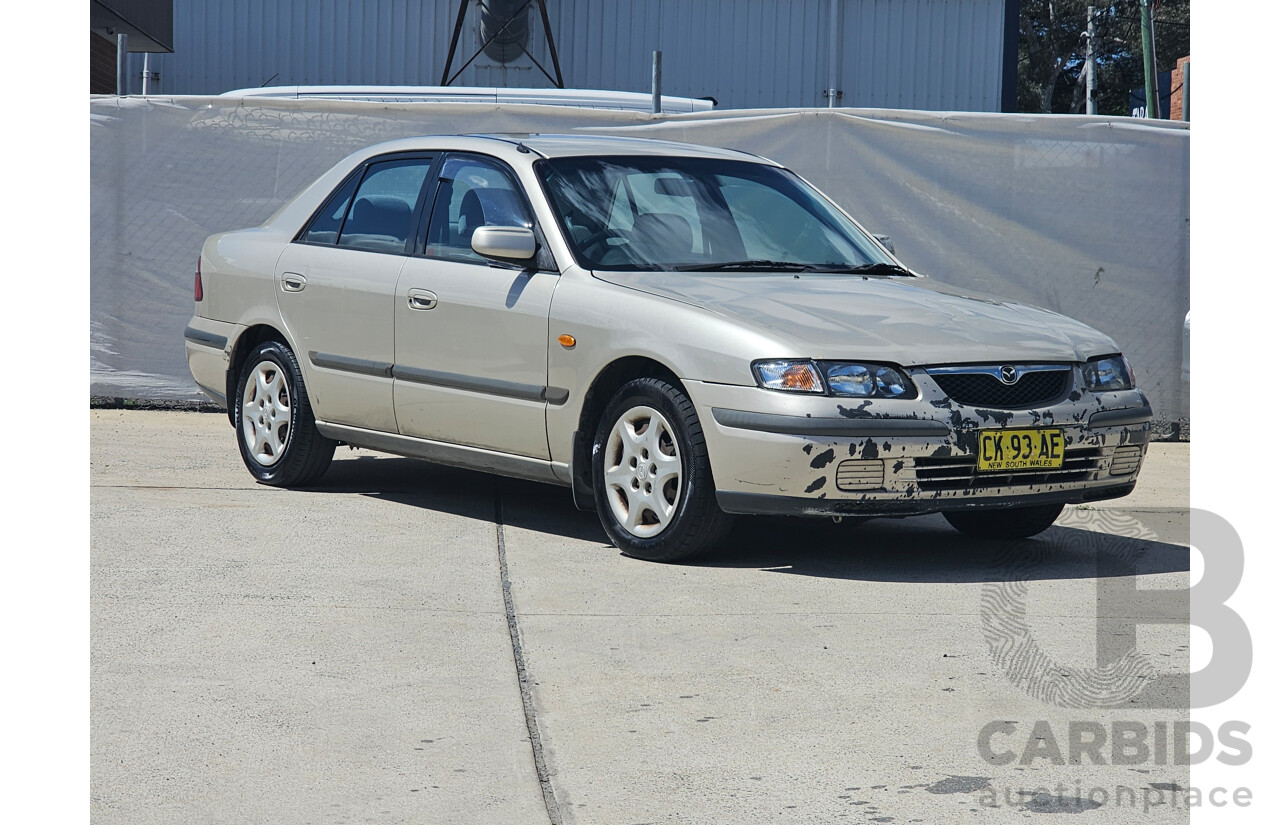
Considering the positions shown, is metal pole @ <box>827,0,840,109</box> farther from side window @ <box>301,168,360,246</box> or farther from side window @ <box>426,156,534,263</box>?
side window @ <box>426,156,534,263</box>

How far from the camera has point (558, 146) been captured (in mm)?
6855

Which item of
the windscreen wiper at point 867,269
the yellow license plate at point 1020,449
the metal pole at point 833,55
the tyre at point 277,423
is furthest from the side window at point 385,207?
the metal pole at point 833,55

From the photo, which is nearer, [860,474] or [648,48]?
[860,474]

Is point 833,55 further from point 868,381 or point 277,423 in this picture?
point 868,381

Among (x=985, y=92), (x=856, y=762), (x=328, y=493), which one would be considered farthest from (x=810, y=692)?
(x=985, y=92)

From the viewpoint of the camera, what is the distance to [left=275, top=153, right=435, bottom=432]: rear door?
6922 mm

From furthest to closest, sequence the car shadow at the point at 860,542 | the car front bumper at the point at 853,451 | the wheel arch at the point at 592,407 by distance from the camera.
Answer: the wheel arch at the point at 592,407, the car shadow at the point at 860,542, the car front bumper at the point at 853,451

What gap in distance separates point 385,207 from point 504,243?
3.79 feet

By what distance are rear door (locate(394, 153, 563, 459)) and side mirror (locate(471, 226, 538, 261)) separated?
5.2 inches

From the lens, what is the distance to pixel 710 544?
19.1ft

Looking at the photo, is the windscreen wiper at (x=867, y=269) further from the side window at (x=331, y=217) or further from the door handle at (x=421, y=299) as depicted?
the side window at (x=331, y=217)

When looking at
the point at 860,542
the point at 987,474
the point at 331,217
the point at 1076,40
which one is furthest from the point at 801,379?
the point at 1076,40

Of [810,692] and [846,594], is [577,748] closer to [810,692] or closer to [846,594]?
[810,692]

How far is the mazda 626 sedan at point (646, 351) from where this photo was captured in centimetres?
547
